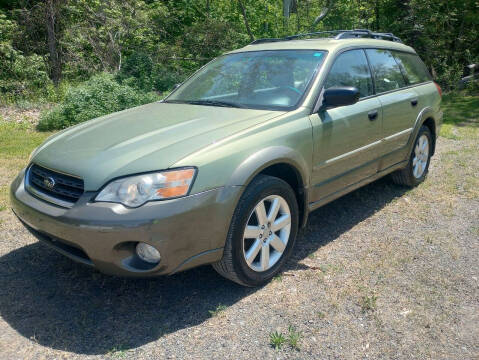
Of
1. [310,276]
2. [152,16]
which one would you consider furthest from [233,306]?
[152,16]

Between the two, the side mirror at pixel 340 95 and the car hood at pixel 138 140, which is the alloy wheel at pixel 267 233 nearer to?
the car hood at pixel 138 140

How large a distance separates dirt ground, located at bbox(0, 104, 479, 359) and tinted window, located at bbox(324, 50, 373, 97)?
53.3 inches

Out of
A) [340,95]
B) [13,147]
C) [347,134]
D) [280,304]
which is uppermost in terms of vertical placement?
[340,95]

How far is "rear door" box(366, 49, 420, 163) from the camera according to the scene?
14.4ft

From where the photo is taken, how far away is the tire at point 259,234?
290 cm

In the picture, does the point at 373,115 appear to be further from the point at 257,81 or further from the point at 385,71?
the point at 257,81

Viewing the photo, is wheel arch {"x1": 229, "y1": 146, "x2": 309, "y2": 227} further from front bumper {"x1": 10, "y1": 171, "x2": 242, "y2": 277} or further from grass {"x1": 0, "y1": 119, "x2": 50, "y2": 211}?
grass {"x1": 0, "y1": 119, "x2": 50, "y2": 211}

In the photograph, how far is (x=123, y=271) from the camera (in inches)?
104

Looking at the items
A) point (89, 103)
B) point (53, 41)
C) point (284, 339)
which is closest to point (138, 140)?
point (284, 339)

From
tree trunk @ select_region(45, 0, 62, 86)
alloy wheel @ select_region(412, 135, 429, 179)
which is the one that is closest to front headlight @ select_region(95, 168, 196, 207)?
alloy wheel @ select_region(412, 135, 429, 179)

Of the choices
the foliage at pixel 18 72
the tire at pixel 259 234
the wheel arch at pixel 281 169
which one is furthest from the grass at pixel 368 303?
the foliage at pixel 18 72

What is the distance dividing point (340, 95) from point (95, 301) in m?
2.31

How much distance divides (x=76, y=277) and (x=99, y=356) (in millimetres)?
992

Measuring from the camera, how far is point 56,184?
2.89 metres
